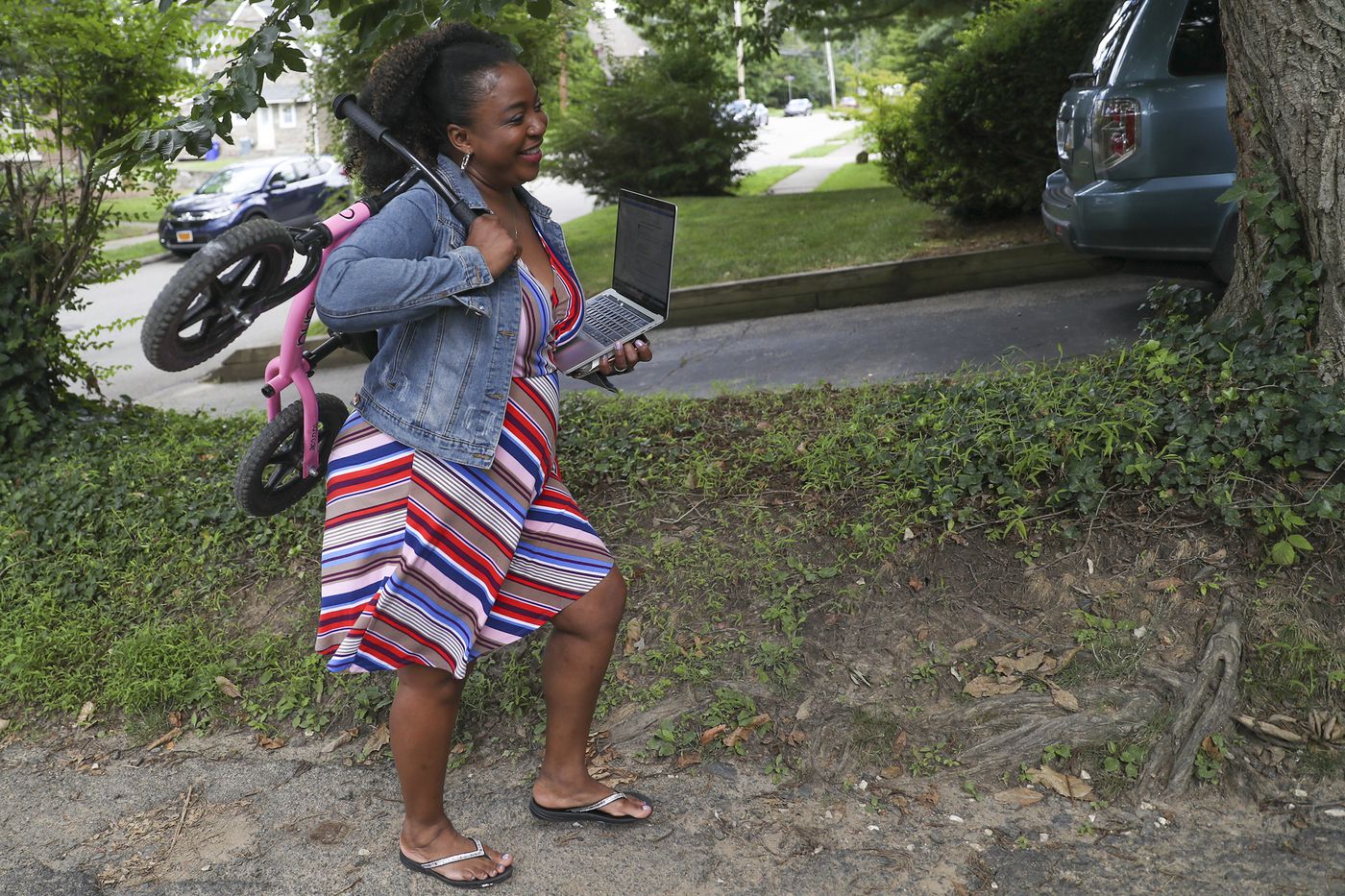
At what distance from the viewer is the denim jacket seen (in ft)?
8.61

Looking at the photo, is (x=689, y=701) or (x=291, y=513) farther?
(x=291, y=513)

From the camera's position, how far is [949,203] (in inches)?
419

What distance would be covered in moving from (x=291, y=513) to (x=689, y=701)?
6.38ft

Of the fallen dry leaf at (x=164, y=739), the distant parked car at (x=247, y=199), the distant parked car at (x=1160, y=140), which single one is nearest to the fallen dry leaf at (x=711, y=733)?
the fallen dry leaf at (x=164, y=739)

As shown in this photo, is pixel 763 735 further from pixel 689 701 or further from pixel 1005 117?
pixel 1005 117

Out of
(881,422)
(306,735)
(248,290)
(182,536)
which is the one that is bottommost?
(306,735)

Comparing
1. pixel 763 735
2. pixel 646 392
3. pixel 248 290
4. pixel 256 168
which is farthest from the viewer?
pixel 256 168

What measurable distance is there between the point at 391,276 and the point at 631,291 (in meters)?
0.85

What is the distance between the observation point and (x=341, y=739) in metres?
3.80

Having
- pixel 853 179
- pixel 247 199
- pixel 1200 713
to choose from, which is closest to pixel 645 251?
pixel 1200 713

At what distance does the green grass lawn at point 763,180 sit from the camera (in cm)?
1786

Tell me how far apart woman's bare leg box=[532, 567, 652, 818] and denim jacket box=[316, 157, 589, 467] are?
1.65 ft

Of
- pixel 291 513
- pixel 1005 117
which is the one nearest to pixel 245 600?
pixel 291 513

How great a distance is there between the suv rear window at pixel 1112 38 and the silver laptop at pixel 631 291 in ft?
12.9
